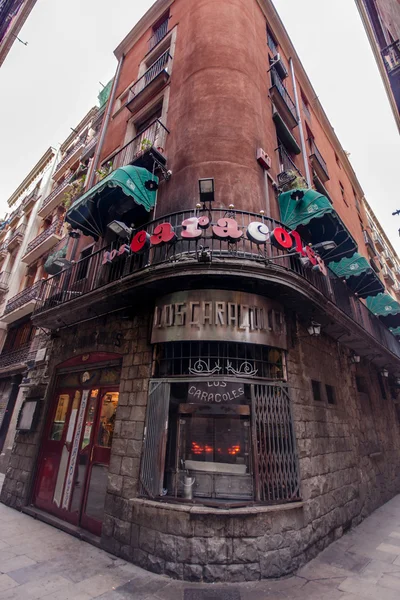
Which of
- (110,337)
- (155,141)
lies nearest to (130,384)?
(110,337)

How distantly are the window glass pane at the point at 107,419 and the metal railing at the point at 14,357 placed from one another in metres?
9.24

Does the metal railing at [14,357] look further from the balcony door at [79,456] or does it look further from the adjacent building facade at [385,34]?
the adjacent building facade at [385,34]

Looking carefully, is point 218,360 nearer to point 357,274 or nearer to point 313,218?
point 313,218

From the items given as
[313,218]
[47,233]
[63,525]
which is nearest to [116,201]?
[313,218]

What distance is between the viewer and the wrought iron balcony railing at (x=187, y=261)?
5664mm

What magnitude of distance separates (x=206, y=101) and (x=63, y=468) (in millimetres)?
10287

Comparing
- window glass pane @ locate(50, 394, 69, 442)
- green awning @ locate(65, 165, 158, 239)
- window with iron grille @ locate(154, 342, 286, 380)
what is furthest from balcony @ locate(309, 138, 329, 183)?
window glass pane @ locate(50, 394, 69, 442)

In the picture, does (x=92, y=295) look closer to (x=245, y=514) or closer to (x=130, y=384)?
(x=130, y=384)

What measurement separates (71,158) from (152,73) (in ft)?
34.3

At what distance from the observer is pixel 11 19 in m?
8.29

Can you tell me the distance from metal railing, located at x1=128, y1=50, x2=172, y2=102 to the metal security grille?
10.9m

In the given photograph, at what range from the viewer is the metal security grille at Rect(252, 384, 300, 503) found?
16.1 ft

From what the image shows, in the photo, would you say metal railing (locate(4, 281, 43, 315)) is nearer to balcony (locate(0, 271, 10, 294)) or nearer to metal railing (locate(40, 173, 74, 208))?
balcony (locate(0, 271, 10, 294))

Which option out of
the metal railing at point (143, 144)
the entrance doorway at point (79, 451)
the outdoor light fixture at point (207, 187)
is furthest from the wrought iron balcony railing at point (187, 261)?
the metal railing at point (143, 144)
